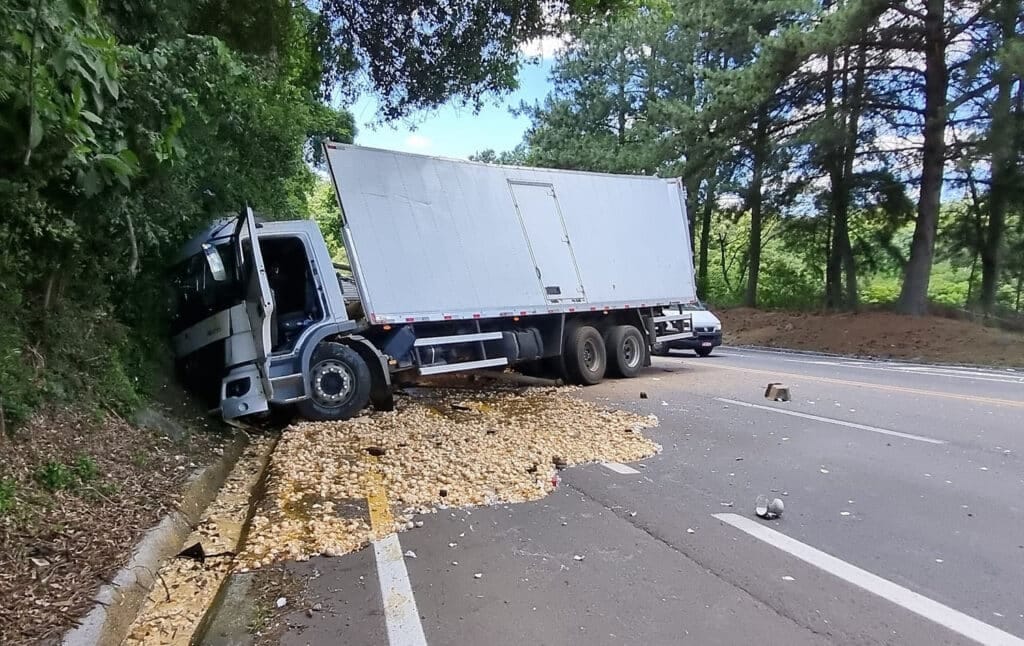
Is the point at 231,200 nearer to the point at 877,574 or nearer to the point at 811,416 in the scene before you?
the point at 811,416

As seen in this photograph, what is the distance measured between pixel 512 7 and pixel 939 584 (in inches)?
421

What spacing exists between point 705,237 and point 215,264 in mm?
30033

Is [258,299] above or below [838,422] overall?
above

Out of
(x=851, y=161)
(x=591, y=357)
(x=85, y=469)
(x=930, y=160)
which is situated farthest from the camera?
(x=851, y=161)

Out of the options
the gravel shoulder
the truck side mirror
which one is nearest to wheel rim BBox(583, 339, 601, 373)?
the truck side mirror

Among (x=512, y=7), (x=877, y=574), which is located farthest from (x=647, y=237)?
(x=877, y=574)

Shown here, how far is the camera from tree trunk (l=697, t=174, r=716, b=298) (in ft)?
100

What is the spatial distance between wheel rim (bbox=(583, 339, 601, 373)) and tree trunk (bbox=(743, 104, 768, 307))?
13989 millimetres

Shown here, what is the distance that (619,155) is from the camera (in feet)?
96.7

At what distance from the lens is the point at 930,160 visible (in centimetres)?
2175

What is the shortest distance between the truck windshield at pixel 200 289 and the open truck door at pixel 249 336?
20cm

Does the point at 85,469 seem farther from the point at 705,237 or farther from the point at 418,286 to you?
the point at 705,237

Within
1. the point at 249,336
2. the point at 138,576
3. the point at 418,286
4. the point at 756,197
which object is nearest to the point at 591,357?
the point at 418,286

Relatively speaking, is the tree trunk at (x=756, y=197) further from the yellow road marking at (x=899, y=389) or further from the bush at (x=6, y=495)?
the bush at (x=6, y=495)
